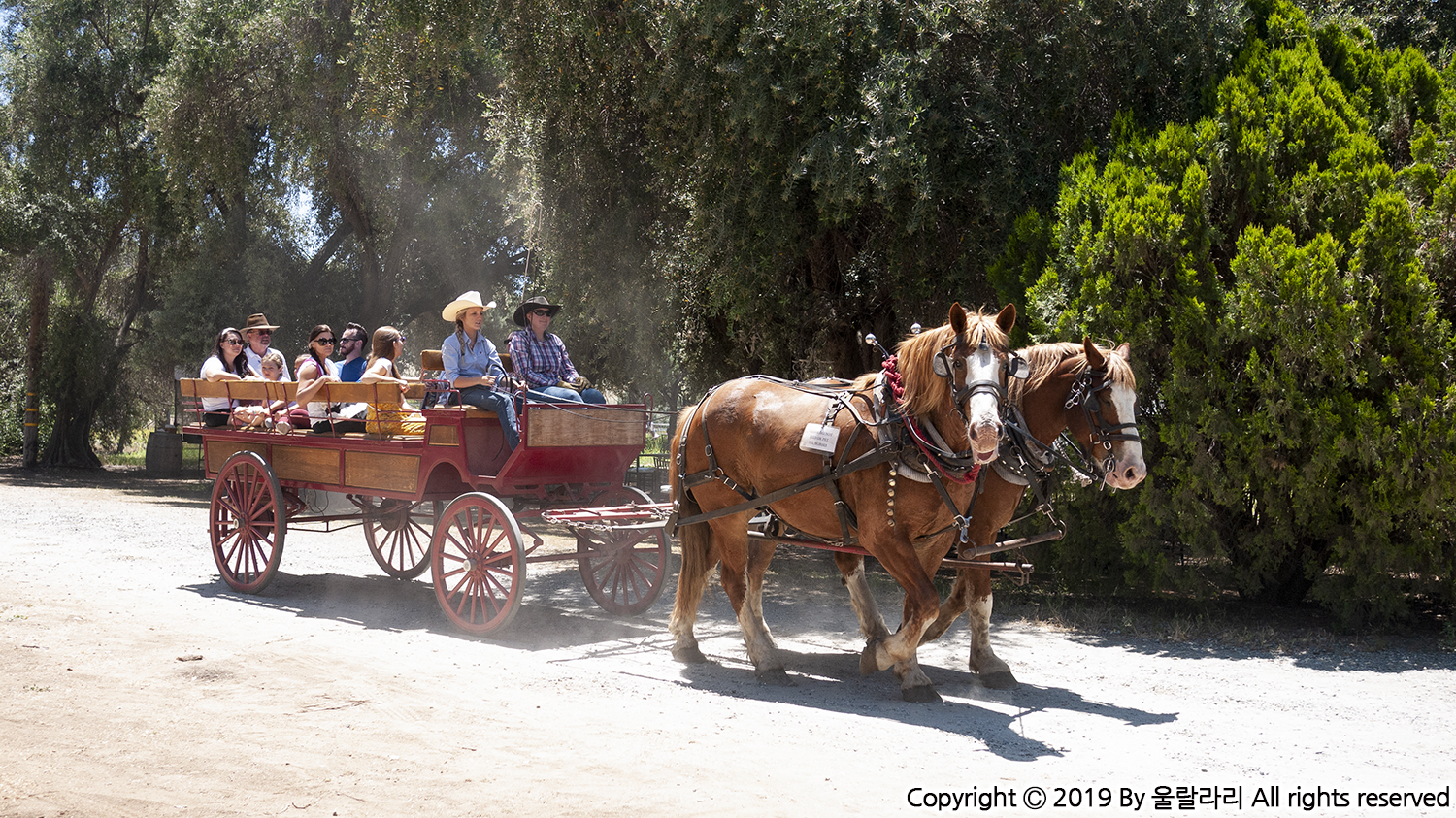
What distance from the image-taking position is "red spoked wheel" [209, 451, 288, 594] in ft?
28.5

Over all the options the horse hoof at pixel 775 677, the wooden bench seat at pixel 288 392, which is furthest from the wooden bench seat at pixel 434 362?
the horse hoof at pixel 775 677

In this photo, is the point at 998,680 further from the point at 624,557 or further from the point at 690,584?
the point at 624,557

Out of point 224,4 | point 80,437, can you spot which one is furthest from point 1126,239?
point 80,437

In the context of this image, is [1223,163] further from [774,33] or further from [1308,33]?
[774,33]

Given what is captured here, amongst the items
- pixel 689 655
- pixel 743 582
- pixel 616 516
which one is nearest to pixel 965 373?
pixel 743 582

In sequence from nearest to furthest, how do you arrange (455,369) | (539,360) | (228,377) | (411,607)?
1. (455,369)
2. (539,360)
3. (411,607)
4. (228,377)

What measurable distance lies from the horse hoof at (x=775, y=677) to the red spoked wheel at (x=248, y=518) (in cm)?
441

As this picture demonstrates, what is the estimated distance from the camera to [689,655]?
22.4ft

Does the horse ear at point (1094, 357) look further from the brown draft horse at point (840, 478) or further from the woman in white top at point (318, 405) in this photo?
the woman in white top at point (318, 405)

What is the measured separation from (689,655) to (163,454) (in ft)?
65.2

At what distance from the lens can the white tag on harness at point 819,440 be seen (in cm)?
600

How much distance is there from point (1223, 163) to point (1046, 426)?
3339mm

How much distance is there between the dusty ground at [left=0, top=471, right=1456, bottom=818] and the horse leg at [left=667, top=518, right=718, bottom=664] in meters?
0.19

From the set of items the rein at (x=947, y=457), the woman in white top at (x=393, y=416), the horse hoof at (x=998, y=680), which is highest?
the woman in white top at (x=393, y=416)
